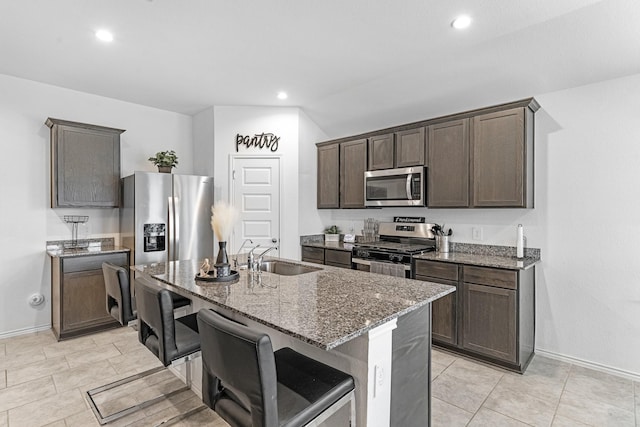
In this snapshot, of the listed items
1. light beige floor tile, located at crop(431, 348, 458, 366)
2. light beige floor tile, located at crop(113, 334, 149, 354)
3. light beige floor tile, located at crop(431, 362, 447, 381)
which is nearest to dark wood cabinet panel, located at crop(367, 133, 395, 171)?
light beige floor tile, located at crop(431, 348, 458, 366)

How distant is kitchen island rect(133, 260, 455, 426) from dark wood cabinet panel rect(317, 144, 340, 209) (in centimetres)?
257

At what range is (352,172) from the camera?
4523 mm

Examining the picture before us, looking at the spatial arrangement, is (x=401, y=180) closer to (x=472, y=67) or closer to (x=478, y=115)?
(x=478, y=115)

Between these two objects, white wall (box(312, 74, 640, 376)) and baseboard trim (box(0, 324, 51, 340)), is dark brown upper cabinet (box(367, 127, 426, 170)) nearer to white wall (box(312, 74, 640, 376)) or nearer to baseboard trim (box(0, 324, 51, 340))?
white wall (box(312, 74, 640, 376))

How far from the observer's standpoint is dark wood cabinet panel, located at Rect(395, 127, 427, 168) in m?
3.78

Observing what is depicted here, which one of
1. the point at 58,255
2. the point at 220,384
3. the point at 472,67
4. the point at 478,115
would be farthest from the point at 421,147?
the point at 58,255

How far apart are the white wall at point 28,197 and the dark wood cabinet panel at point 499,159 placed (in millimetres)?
4445

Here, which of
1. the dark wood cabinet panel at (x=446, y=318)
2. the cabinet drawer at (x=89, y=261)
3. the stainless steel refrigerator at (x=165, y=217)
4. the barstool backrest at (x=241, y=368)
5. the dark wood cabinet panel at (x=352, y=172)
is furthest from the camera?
the dark wood cabinet panel at (x=352, y=172)

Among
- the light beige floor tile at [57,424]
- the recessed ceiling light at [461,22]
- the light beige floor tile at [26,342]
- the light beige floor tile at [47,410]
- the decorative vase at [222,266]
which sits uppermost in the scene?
the recessed ceiling light at [461,22]

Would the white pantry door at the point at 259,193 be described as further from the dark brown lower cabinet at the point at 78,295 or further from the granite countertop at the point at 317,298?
the granite countertop at the point at 317,298

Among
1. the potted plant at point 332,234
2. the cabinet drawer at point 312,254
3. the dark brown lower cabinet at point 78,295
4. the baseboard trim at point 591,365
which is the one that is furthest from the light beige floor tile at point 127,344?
the baseboard trim at point 591,365

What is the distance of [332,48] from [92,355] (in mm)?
3645

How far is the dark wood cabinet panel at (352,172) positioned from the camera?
4422 millimetres

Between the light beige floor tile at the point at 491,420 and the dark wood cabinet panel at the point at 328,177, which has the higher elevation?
the dark wood cabinet panel at the point at 328,177
